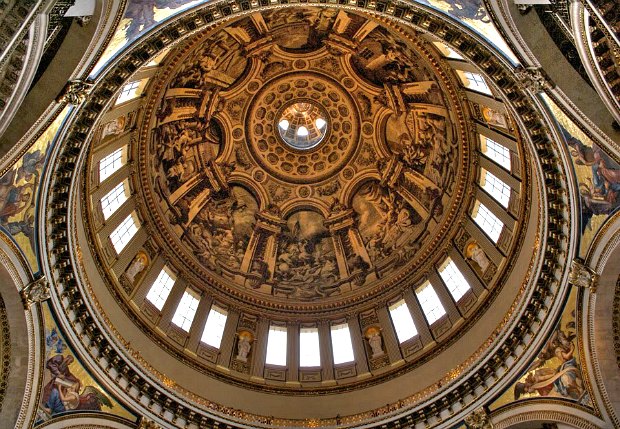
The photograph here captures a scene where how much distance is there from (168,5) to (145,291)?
13.6 meters

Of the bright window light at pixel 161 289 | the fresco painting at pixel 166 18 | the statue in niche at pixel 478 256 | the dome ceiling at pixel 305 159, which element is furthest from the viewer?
the dome ceiling at pixel 305 159

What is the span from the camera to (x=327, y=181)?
3409 centimetres

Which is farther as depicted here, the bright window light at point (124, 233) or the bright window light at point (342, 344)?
the bright window light at point (342, 344)

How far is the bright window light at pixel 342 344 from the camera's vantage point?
86.3ft

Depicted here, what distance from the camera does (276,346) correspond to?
27.2 meters

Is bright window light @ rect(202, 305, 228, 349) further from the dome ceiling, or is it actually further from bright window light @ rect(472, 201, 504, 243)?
bright window light @ rect(472, 201, 504, 243)

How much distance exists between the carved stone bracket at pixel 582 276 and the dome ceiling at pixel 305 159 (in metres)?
9.77

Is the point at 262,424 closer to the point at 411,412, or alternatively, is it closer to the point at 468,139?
Answer: the point at 411,412

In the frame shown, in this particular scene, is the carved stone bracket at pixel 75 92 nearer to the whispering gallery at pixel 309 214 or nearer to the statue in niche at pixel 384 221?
the whispering gallery at pixel 309 214

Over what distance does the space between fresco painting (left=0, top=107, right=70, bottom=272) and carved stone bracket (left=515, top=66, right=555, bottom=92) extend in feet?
37.1

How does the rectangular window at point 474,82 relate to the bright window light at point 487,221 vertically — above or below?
above

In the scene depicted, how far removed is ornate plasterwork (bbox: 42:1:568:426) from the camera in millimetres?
16484

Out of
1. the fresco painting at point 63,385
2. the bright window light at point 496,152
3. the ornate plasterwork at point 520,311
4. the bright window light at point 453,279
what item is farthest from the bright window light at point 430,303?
the fresco painting at point 63,385

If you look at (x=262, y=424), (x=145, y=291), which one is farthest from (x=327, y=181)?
(x=262, y=424)
